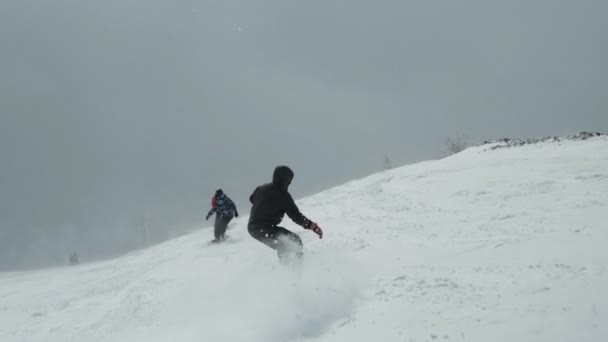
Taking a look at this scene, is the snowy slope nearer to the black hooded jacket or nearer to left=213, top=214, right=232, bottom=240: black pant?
left=213, top=214, right=232, bottom=240: black pant

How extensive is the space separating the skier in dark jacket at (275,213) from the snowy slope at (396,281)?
0.66 metres

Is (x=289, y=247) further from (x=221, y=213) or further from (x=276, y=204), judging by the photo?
(x=221, y=213)

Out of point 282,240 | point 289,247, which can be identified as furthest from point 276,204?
point 289,247

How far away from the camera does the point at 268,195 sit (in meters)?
7.57

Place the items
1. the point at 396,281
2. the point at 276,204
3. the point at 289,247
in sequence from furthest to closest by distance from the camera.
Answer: the point at 276,204 → the point at 289,247 → the point at 396,281

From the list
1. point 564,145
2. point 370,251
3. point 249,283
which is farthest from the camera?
point 564,145

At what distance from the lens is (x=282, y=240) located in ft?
24.1

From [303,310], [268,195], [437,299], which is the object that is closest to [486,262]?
[437,299]

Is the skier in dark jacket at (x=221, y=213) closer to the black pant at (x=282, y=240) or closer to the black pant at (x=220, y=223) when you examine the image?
the black pant at (x=220, y=223)

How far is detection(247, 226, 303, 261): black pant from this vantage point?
7.32m

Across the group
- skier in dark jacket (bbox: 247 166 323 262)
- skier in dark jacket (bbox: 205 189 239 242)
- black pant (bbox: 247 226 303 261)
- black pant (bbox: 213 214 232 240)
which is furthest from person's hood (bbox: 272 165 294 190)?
black pant (bbox: 213 214 232 240)

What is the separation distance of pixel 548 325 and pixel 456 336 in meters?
0.92

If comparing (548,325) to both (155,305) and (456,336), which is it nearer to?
(456,336)

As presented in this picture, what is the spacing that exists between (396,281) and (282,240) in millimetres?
2201
